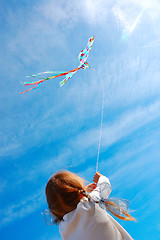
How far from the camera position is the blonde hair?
166 cm

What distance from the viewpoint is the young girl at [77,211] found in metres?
1.60

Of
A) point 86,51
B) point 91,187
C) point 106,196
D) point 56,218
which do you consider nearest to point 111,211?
point 106,196

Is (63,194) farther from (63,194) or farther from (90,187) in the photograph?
(90,187)

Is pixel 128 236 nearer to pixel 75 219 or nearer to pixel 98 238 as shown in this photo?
pixel 98 238

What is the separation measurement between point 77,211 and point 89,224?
0.44ft

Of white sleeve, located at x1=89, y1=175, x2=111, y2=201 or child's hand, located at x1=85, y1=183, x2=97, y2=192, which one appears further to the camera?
child's hand, located at x1=85, y1=183, x2=97, y2=192

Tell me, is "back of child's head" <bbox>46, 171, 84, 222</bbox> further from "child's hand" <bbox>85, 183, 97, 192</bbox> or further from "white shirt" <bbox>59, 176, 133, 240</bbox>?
"child's hand" <bbox>85, 183, 97, 192</bbox>

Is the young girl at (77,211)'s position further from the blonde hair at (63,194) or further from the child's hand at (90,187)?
the child's hand at (90,187)

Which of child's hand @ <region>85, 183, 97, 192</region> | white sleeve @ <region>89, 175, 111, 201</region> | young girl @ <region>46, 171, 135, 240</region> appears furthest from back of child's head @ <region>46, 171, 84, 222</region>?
child's hand @ <region>85, 183, 97, 192</region>

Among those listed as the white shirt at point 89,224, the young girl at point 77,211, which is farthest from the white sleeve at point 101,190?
the white shirt at point 89,224

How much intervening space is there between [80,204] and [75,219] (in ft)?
0.43

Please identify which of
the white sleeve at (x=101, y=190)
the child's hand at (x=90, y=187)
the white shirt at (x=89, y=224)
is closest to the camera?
the white shirt at (x=89, y=224)

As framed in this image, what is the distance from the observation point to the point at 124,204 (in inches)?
74.8

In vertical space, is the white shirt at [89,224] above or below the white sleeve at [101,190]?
below
